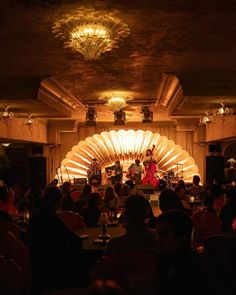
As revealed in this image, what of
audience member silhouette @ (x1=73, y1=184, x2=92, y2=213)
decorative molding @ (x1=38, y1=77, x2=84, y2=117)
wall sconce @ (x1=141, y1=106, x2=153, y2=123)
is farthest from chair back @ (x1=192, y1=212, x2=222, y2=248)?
wall sconce @ (x1=141, y1=106, x2=153, y2=123)

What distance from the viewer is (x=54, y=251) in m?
4.37

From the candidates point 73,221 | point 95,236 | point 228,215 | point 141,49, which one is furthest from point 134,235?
point 141,49

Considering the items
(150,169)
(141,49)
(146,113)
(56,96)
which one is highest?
(141,49)

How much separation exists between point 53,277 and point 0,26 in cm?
285

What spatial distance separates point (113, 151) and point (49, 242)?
1288cm

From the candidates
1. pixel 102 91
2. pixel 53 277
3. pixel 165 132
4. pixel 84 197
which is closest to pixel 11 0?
pixel 53 277

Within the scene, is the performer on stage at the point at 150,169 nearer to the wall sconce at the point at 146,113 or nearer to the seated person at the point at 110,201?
the wall sconce at the point at 146,113

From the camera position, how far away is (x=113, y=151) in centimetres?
1719

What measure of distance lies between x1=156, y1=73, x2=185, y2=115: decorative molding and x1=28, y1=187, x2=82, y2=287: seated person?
168 inches

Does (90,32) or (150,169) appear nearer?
(90,32)

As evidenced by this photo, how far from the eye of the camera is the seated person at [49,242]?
4.31 m

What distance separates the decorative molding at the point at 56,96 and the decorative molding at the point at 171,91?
6.89ft

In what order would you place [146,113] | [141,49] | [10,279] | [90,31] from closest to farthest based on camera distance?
[10,279]
[90,31]
[141,49]
[146,113]

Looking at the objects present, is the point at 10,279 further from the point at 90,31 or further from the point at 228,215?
the point at 228,215
